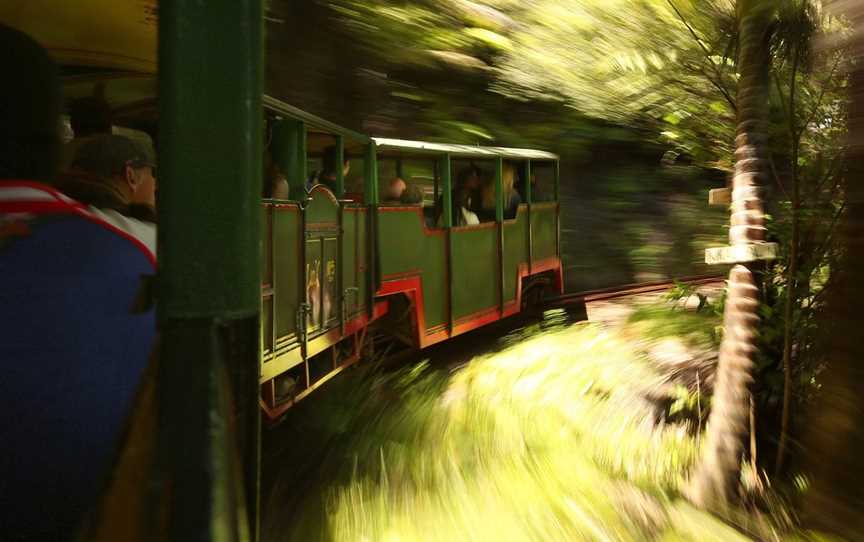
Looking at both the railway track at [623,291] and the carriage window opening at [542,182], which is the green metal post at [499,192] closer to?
the carriage window opening at [542,182]

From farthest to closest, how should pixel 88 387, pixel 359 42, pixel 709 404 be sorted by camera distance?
pixel 359 42, pixel 709 404, pixel 88 387

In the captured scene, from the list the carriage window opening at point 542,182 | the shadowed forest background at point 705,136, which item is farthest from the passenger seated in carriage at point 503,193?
the shadowed forest background at point 705,136

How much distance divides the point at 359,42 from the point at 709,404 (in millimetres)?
3133

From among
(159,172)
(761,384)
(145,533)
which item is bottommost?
(761,384)

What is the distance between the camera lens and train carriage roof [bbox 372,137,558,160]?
16.1ft

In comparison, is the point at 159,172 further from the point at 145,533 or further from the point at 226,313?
the point at 145,533

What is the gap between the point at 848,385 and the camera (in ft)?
4.58

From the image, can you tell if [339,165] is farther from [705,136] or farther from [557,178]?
[557,178]

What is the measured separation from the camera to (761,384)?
3141 millimetres

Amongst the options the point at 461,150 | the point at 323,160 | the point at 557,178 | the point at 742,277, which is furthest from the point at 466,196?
the point at 742,277

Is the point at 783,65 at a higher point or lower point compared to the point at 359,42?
lower

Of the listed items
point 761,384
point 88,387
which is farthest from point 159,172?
point 761,384

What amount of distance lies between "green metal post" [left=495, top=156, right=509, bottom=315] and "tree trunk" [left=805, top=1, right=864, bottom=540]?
4.67 m

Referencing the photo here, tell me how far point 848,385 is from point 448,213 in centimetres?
446
